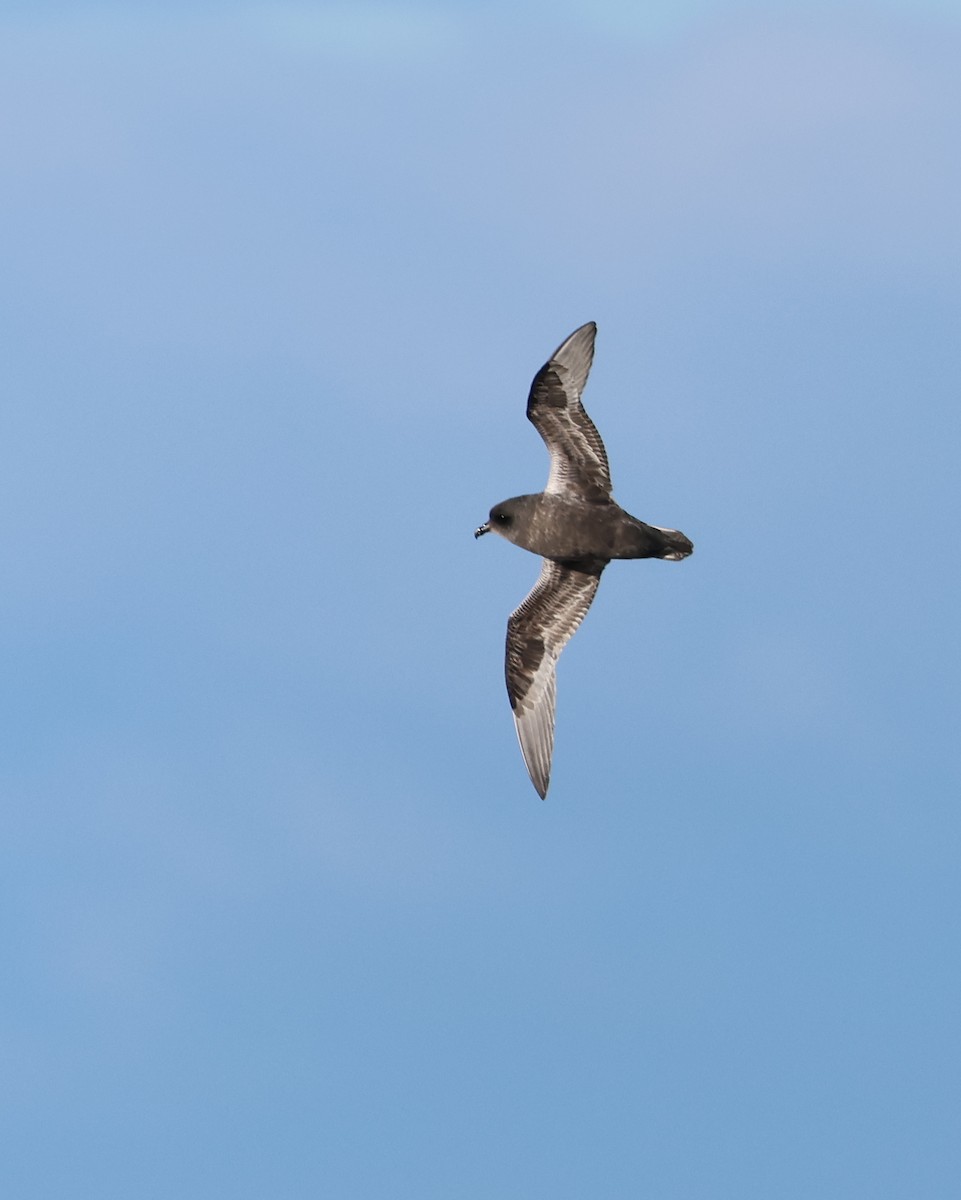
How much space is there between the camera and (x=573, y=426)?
22.8 metres

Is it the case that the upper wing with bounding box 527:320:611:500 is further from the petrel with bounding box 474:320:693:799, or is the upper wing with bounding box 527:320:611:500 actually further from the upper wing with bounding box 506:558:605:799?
the upper wing with bounding box 506:558:605:799

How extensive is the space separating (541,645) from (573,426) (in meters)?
3.22

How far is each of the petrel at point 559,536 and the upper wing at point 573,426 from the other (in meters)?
0.01

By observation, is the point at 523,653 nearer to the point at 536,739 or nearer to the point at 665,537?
the point at 536,739

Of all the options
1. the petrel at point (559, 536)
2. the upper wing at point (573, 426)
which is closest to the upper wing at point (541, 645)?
the petrel at point (559, 536)

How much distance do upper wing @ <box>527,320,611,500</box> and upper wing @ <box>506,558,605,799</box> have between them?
4.21 ft

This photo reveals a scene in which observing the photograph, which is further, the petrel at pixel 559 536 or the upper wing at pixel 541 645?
the upper wing at pixel 541 645

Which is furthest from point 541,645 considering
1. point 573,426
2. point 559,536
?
point 573,426

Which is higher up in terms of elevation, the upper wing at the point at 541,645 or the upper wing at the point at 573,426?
the upper wing at the point at 573,426

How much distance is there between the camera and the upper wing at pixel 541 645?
23.4 meters

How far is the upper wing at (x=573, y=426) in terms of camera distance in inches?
891

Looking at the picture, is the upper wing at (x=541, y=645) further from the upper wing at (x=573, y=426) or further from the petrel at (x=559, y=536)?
the upper wing at (x=573, y=426)

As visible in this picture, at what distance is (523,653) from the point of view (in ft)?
77.3

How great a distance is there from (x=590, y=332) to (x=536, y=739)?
232 inches
